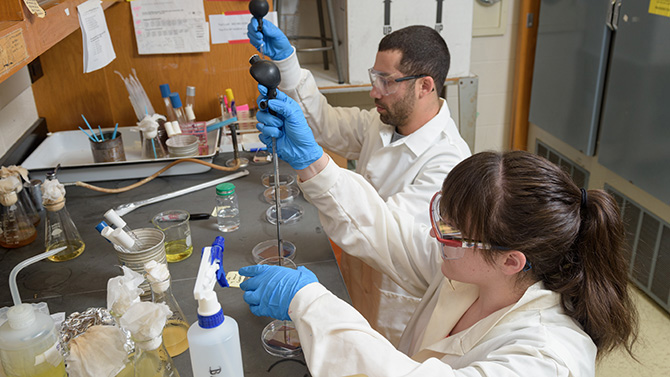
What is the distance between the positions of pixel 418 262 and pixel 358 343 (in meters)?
0.45

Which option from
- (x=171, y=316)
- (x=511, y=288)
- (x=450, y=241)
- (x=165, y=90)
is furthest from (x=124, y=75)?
(x=511, y=288)

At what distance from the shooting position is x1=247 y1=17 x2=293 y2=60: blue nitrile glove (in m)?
1.90

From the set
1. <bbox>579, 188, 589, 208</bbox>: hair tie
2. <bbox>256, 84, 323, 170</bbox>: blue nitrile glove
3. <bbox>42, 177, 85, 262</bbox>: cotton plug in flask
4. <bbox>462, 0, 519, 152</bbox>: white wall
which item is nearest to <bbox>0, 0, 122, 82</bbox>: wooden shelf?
<bbox>42, 177, 85, 262</bbox>: cotton plug in flask

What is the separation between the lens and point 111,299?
0.98 m

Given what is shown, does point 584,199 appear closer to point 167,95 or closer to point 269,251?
point 269,251

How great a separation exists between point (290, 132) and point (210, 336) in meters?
0.73

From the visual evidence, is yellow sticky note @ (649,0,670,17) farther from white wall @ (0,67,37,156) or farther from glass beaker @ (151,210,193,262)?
white wall @ (0,67,37,156)

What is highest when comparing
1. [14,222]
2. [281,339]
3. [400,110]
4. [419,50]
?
[419,50]

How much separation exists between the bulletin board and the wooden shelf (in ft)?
3.11

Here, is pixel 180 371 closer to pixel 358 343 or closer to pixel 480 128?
pixel 358 343

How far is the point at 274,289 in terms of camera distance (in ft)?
3.80

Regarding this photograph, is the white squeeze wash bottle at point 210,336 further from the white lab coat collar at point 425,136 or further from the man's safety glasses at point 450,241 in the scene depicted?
the white lab coat collar at point 425,136

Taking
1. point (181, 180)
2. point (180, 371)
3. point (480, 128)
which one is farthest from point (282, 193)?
point (480, 128)

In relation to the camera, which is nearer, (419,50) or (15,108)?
(419,50)
